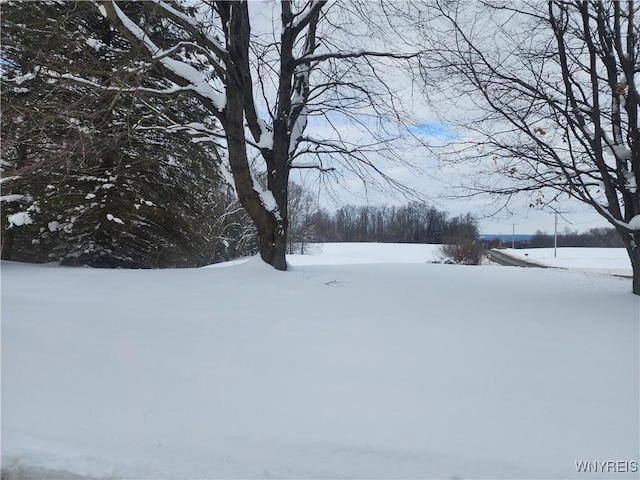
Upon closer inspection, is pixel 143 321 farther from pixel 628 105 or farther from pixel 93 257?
pixel 93 257

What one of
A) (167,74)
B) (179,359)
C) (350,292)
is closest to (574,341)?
(350,292)

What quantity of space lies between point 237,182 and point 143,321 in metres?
3.91

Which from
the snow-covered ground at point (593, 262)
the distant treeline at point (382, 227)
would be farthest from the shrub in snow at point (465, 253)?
the distant treeline at point (382, 227)

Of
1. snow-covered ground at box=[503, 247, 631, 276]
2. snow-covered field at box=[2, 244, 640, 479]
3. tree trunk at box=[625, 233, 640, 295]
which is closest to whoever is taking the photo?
snow-covered field at box=[2, 244, 640, 479]

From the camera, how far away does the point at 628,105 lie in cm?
665

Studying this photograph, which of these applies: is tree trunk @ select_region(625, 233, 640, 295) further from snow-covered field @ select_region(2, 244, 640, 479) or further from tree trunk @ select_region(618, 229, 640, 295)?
snow-covered field @ select_region(2, 244, 640, 479)

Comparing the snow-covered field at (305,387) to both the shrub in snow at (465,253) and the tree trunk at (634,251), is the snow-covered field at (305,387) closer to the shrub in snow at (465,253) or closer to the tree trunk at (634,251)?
the tree trunk at (634,251)

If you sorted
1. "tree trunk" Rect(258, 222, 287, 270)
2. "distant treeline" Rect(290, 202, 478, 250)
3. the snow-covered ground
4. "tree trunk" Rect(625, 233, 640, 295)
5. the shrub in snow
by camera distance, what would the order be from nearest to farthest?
"tree trunk" Rect(625, 233, 640, 295) → "tree trunk" Rect(258, 222, 287, 270) → the shrub in snow → the snow-covered ground → "distant treeline" Rect(290, 202, 478, 250)

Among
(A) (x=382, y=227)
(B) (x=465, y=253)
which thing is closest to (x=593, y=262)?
(B) (x=465, y=253)

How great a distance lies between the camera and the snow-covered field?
2.60m

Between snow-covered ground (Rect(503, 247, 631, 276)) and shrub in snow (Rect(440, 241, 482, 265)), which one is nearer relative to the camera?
shrub in snow (Rect(440, 241, 482, 265))

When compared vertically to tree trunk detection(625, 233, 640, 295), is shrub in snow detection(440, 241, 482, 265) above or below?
below

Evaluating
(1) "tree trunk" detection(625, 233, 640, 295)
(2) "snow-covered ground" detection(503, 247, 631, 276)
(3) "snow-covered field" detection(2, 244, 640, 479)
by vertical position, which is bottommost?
(2) "snow-covered ground" detection(503, 247, 631, 276)

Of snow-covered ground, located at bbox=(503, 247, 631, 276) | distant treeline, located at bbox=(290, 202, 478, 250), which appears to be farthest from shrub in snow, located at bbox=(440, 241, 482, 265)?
distant treeline, located at bbox=(290, 202, 478, 250)
